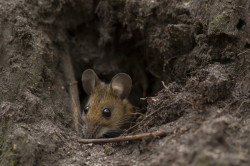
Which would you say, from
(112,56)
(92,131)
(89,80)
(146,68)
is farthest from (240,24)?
(112,56)

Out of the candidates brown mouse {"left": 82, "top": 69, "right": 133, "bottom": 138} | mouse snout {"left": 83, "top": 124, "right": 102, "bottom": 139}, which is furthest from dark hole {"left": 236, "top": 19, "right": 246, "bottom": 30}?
mouse snout {"left": 83, "top": 124, "right": 102, "bottom": 139}

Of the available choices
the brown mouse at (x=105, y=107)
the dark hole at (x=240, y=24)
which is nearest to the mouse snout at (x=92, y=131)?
the brown mouse at (x=105, y=107)

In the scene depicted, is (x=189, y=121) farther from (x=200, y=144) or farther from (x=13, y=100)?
A: (x=13, y=100)

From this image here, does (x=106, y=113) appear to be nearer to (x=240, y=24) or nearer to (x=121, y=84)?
(x=121, y=84)

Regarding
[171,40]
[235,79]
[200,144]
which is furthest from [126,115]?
[200,144]

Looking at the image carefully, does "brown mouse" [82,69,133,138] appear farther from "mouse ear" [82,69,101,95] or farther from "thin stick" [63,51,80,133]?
"thin stick" [63,51,80,133]

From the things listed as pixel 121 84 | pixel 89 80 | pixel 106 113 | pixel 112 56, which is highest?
pixel 112 56
